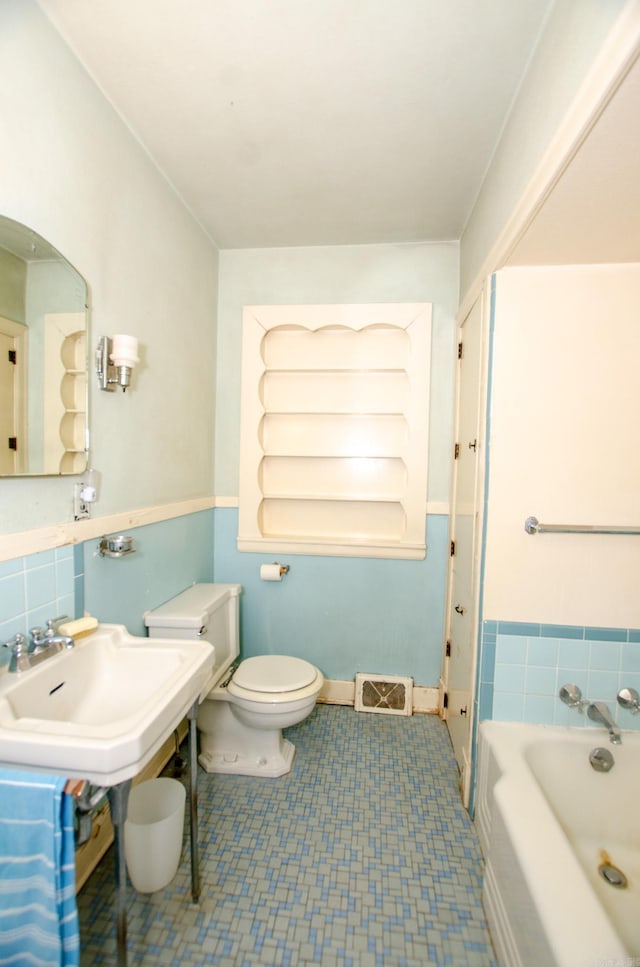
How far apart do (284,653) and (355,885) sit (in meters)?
1.12

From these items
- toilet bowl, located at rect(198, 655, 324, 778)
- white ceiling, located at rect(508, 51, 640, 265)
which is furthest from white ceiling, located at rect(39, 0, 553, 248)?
toilet bowl, located at rect(198, 655, 324, 778)

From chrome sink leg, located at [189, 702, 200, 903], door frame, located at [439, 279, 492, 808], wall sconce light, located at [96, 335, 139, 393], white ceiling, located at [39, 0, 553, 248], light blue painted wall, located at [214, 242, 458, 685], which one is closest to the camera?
white ceiling, located at [39, 0, 553, 248]

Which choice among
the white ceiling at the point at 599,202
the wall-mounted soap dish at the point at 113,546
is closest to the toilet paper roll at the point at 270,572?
the wall-mounted soap dish at the point at 113,546

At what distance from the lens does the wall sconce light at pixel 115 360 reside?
4.44ft

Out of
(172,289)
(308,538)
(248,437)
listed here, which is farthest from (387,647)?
(172,289)

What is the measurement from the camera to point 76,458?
1248mm

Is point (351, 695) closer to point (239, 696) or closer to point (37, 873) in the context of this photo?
point (239, 696)

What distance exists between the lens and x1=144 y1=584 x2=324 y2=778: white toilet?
165 cm

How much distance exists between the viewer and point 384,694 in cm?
224

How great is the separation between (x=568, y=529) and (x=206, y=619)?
4.76ft

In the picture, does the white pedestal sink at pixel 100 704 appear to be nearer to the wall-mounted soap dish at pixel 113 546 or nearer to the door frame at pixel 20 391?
the wall-mounted soap dish at pixel 113 546

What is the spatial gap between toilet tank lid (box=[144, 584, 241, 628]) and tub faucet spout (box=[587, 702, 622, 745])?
58.8 inches

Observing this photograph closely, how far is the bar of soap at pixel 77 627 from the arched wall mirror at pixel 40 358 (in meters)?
0.43

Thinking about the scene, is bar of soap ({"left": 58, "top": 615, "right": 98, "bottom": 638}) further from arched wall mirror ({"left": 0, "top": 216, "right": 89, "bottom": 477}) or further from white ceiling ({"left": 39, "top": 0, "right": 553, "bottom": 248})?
white ceiling ({"left": 39, "top": 0, "right": 553, "bottom": 248})
